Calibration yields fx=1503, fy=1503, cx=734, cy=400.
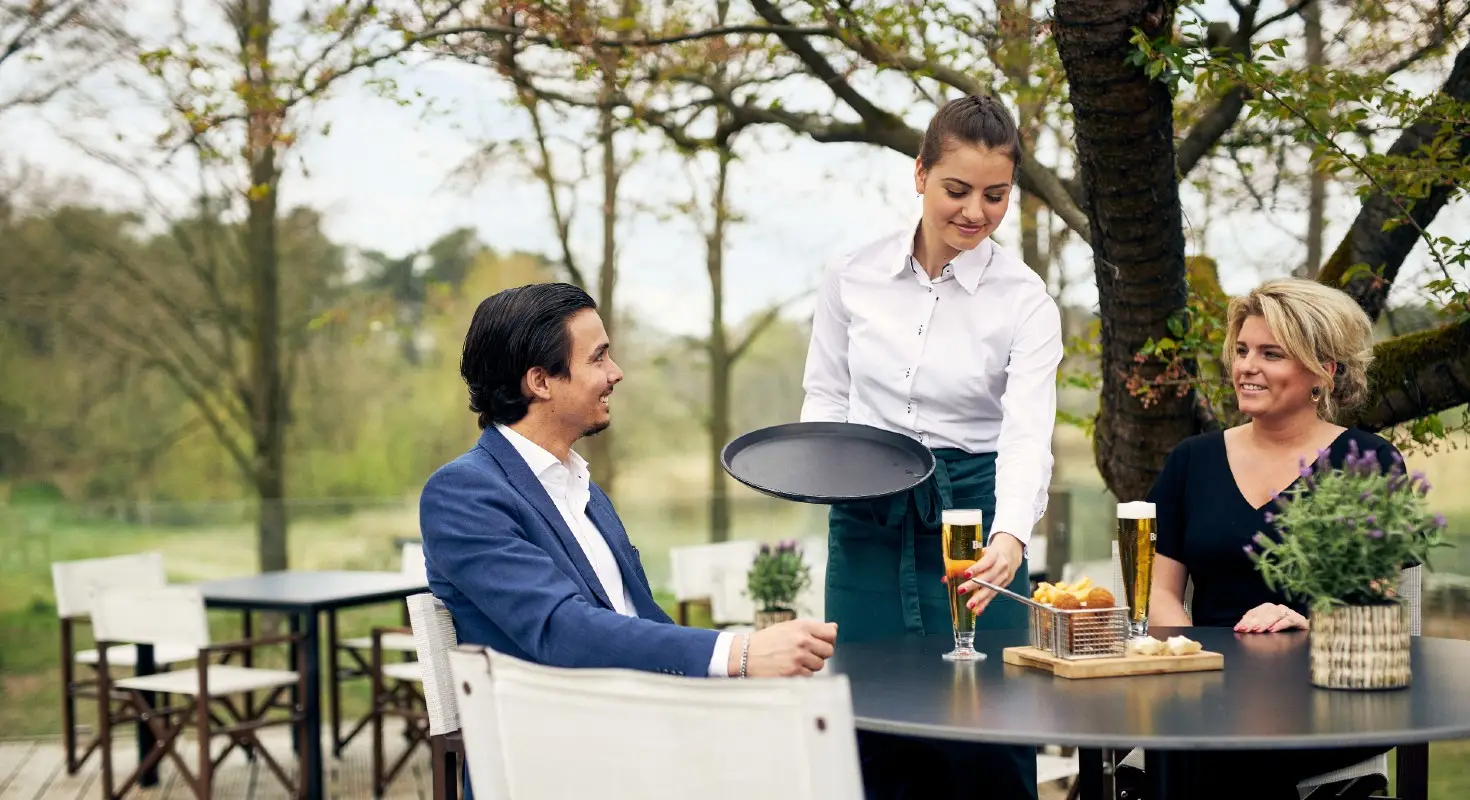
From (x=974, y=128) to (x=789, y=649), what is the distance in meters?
0.97

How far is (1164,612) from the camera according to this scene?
273 centimetres

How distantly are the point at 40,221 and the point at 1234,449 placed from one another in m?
7.83

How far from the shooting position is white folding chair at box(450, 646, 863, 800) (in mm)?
1276

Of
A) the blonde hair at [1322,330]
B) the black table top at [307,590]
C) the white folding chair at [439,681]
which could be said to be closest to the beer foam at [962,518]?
the white folding chair at [439,681]

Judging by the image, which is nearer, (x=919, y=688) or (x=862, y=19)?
(x=919, y=688)

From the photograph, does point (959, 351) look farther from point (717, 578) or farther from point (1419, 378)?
point (717, 578)

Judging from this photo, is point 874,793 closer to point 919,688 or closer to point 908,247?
point 919,688

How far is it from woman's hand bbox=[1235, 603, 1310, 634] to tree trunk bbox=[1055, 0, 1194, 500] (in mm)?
1271

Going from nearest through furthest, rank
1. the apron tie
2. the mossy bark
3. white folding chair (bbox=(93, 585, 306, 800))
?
the apron tie → the mossy bark → white folding chair (bbox=(93, 585, 306, 800))

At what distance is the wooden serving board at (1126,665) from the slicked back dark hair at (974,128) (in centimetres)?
83

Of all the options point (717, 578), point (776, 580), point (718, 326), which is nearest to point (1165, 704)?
point (776, 580)

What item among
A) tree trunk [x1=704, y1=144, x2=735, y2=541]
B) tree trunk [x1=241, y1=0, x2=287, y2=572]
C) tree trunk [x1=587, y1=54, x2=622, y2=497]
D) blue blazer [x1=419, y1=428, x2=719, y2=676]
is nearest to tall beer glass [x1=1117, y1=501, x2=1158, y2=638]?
blue blazer [x1=419, y1=428, x2=719, y2=676]

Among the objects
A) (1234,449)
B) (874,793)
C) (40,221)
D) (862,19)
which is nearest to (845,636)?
(874,793)

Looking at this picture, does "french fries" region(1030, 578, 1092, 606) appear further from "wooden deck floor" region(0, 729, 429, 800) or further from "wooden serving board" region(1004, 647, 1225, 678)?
"wooden deck floor" region(0, 729, 429, 800)
